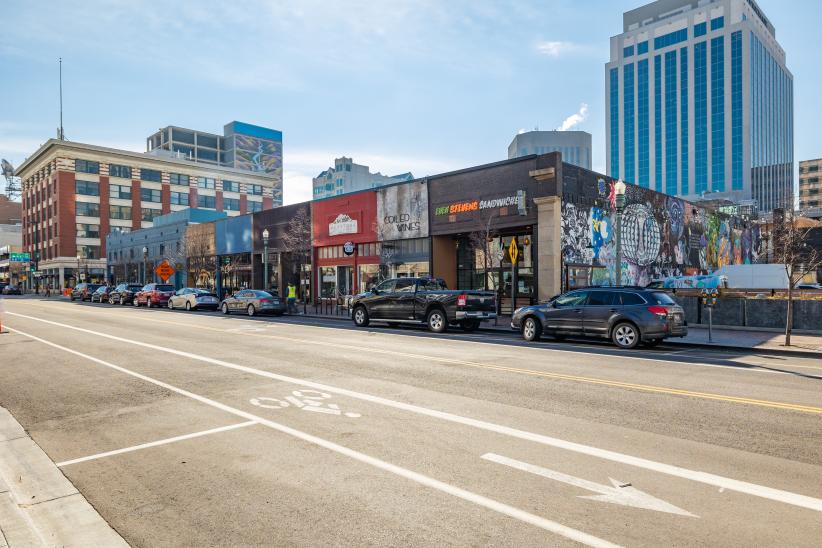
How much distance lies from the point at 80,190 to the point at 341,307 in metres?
66.0

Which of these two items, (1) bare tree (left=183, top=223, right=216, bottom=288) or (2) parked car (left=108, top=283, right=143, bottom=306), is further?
(1) bare tree (left=183, top=223, right=216, bottom=288)

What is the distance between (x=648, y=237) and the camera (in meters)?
32.4

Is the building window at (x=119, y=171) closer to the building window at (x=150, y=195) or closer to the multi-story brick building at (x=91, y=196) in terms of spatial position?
the multi-story brick building at (x=91, y=196)

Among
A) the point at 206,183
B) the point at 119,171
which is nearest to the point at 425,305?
the point at 119,171

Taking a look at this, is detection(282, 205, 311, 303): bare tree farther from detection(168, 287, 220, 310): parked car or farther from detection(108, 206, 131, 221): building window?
detection(108, 206, 131, 221): building window

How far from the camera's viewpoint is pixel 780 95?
154m

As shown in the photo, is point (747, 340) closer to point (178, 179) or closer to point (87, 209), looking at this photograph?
point (87, 209)

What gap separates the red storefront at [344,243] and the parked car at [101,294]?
22.2m

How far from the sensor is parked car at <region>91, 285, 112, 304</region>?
46.3 meters

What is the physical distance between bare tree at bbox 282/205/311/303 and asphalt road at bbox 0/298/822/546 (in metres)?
25.8

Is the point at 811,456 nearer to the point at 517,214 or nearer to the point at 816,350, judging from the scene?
the point at 816,350

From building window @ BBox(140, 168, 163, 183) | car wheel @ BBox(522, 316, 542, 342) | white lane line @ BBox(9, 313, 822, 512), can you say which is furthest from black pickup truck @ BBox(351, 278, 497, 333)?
building window @ BBox(140, 168, 163, 183)

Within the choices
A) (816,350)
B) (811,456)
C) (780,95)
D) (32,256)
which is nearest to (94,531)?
(811,456)

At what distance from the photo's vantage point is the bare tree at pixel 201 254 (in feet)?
156
